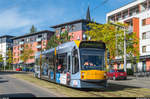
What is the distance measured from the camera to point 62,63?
16.0 m

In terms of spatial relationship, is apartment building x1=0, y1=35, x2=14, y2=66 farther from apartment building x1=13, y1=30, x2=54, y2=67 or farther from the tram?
the tram

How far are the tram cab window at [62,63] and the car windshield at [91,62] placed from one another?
2.31 meters

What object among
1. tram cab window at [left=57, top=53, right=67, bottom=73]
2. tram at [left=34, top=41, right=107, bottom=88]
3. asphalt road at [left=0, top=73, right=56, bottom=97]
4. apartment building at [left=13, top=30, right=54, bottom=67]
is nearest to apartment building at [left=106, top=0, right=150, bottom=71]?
tram cab window at [left=57, top=53, right=67, bottom=73]

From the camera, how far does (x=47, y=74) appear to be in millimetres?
20062

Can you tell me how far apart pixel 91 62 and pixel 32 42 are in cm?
7823

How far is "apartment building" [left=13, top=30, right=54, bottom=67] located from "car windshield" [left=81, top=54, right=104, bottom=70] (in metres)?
63.6

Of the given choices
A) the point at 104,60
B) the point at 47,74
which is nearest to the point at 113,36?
the point at 47,74

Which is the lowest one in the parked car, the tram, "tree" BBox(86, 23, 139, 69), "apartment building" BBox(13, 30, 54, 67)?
the parked car

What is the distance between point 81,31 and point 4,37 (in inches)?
2409

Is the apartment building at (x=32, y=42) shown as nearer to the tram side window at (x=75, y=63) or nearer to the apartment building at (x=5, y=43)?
the apartment building at (x=5, y=43)

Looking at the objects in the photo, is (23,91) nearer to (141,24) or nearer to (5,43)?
(141,24)

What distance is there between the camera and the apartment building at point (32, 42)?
270ft

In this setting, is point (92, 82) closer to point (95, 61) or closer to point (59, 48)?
point (95, 61)

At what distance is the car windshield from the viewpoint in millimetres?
13359
